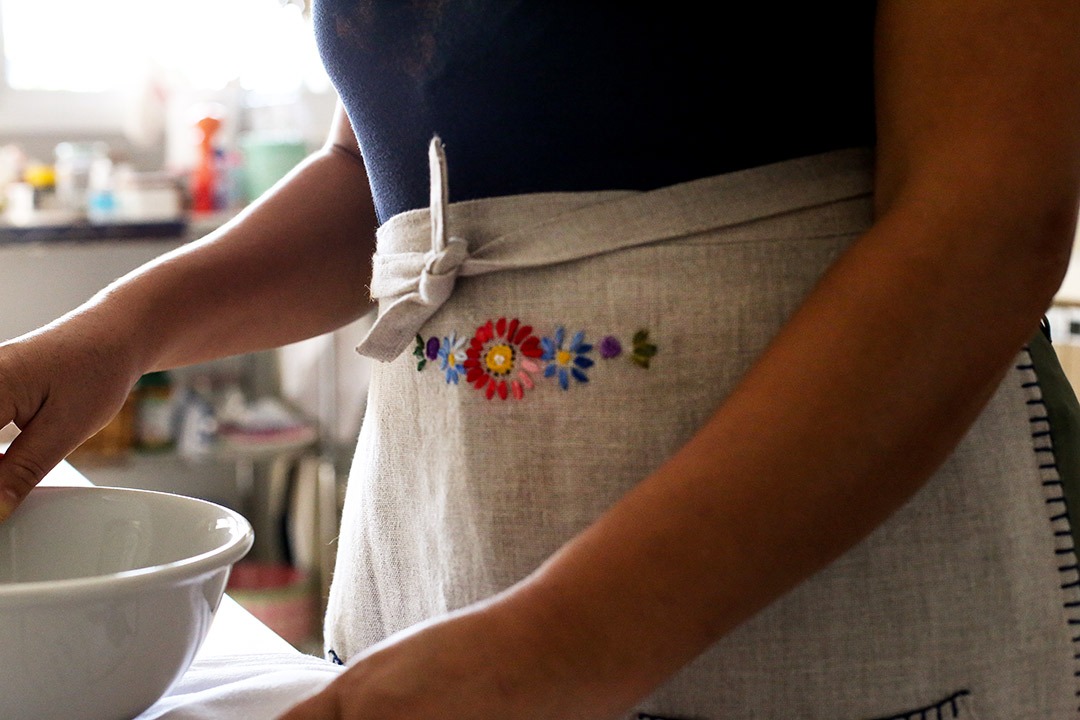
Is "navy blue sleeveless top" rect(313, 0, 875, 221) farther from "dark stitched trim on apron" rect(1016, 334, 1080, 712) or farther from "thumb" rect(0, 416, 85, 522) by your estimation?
"thumb" rect(0, 416, 85, 522)

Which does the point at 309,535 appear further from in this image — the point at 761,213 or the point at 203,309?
the point at 761,213

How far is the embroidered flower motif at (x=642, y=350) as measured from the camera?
533 mm

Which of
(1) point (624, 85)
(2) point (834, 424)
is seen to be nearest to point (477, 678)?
(2) point (834, 424)

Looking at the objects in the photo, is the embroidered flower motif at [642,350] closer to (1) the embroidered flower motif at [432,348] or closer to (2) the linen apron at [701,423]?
(2) the linen apron at [701,423]

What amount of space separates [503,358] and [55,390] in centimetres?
25

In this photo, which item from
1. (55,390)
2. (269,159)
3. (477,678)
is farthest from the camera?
(269,159)

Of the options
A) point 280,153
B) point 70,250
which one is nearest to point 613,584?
point 280,153

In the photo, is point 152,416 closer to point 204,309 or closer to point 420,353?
point 204,309

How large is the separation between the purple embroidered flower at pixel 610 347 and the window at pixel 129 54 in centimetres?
222

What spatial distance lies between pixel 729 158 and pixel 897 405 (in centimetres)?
17

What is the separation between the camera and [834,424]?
1.35ft

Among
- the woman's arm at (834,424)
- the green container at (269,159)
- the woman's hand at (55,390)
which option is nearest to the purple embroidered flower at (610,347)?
the woman's arm at (834,424)

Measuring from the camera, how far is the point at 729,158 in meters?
0.55

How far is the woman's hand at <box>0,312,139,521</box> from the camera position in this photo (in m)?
0.60
